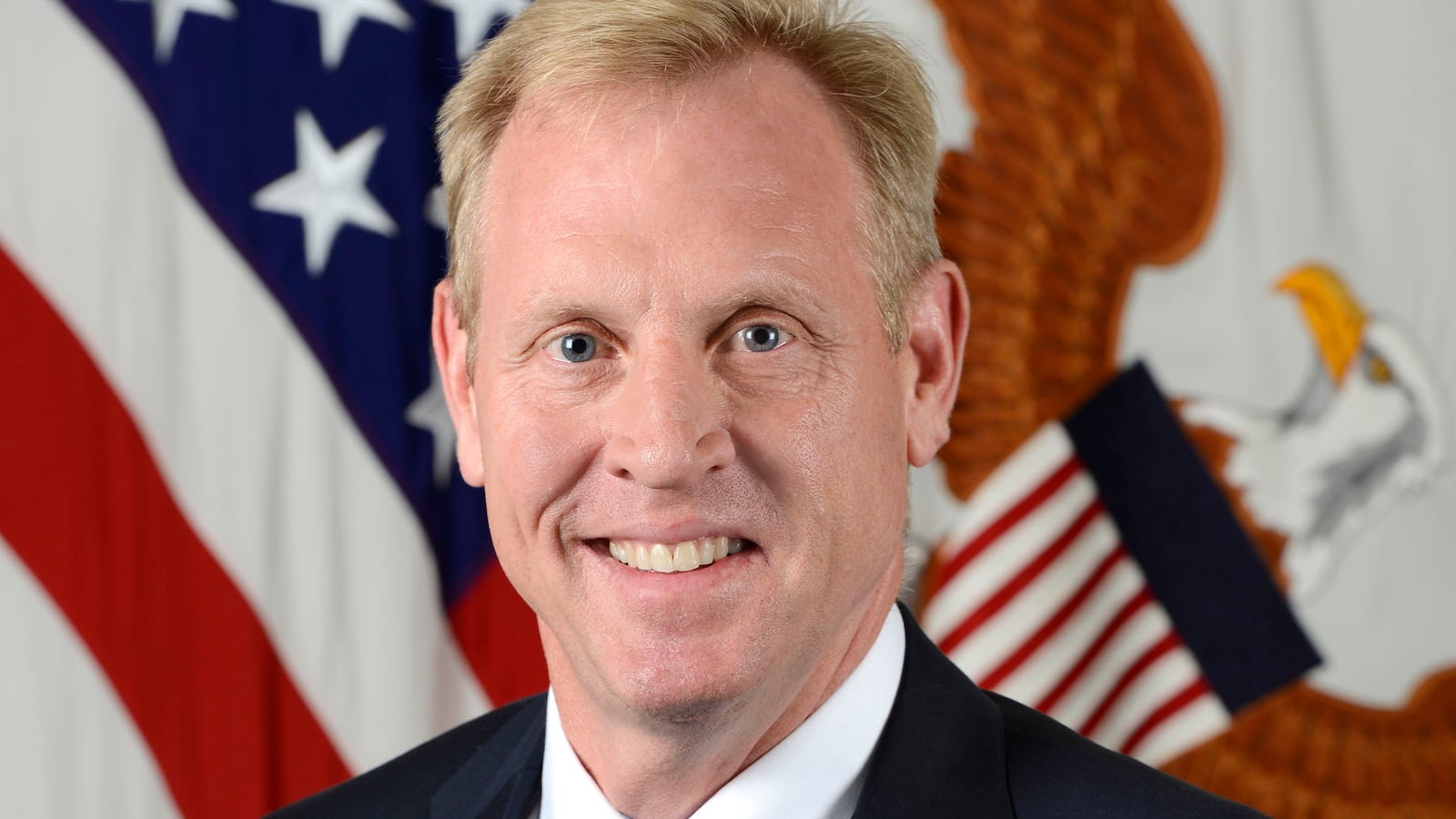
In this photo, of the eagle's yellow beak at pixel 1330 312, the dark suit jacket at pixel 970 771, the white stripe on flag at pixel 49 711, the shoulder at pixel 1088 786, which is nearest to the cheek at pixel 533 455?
→ the dark suit jacket at pixel 970 771

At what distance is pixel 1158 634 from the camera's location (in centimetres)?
330

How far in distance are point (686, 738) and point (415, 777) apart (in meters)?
0.57

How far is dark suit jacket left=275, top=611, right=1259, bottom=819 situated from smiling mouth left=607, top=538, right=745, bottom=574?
0.85 ft

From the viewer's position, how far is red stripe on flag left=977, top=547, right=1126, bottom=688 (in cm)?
330

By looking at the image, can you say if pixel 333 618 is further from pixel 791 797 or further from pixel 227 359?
pixel 791 797

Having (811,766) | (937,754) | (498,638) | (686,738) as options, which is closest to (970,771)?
(937,754)

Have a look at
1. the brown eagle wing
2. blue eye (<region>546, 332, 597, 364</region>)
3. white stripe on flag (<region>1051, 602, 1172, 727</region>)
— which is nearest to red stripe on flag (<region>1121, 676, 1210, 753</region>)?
white stripe on flag (<region>1051, 602, 1172, 727</region>)

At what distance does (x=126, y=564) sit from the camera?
2854 millimetres

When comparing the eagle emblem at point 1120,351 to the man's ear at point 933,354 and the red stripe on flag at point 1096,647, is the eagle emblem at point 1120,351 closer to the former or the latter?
the red stripe on flag at point 1096,647

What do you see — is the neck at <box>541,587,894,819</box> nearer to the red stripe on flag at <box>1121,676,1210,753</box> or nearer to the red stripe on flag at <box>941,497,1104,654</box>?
the red stripe on flag at <box>941,497,1104,654</box>

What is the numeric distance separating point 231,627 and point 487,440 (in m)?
1.68

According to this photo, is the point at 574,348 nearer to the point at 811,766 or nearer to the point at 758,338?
the point at 758,338

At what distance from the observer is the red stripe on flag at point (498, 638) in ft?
10.2

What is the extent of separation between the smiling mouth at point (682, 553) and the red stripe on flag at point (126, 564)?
181 cm
